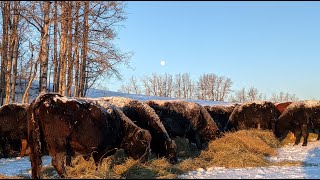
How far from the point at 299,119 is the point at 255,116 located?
2451 mm

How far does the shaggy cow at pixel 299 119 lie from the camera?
16.4 meters

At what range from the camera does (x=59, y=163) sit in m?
6.74

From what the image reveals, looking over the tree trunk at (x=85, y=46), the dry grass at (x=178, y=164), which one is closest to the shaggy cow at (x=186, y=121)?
the dry grass at (x=178, y=164)

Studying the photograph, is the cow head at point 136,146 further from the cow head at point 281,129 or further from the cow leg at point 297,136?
the cow head at point 281,129

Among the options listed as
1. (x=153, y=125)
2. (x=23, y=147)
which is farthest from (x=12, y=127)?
(x=153, y=125)

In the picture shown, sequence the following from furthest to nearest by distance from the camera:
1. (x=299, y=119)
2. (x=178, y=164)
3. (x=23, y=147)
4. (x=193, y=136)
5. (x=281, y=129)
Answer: (x=281, y=129), (x=299, y=119), (x=193, y=136), (x=23, y=147), (x=178, y=164)

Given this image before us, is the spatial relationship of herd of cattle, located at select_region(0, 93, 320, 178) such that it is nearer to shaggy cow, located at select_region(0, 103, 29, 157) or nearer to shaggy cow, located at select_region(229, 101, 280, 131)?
shaggy cow, located at select_region(0, 103, 29, 157)

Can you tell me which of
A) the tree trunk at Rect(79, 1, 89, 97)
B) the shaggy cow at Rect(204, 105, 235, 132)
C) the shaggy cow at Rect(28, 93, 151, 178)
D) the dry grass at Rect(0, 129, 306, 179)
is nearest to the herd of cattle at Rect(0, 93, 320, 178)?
the shaggy cow at Rect(28, 93, 151, 178)

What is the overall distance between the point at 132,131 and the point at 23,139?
194 inches

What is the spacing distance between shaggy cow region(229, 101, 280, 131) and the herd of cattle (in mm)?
743

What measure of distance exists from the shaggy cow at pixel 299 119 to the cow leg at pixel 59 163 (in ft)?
39.2

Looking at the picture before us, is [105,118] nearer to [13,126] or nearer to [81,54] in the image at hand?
[13,126]

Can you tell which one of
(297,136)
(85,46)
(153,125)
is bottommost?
(297,136)

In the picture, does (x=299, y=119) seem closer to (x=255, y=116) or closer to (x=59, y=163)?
(x=255, y=116)
